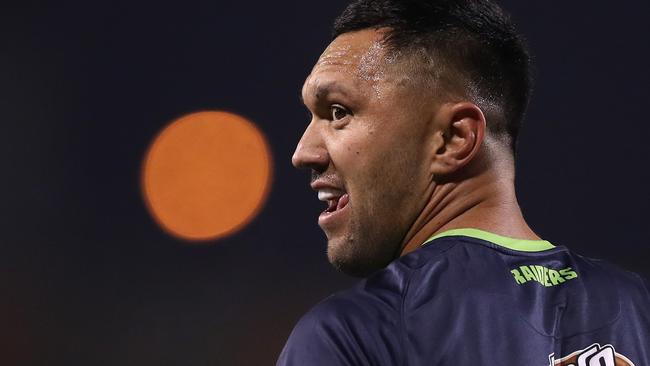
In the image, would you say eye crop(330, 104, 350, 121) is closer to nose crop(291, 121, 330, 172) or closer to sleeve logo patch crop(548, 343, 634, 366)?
nose crop(291, 121, 330, 172)

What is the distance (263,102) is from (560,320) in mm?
2261

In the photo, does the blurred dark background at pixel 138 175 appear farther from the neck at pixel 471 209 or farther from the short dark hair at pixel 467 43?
the neck at pixel 471 209

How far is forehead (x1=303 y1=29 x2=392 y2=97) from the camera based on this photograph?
0.95 m

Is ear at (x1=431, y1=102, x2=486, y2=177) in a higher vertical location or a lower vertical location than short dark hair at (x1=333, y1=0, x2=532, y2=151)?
lower

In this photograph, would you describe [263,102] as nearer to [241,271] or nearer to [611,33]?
[241,271]

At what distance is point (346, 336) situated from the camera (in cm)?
75

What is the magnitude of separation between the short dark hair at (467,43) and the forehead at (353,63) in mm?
14

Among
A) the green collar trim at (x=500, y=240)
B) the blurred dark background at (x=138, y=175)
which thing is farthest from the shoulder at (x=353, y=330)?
the blurred dark background at (x=138, y=175)

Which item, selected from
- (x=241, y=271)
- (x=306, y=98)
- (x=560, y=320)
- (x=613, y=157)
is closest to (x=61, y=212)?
(x=241, y=271)

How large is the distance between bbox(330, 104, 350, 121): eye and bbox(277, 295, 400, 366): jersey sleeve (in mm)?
246

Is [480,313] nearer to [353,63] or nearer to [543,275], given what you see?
[543,275]

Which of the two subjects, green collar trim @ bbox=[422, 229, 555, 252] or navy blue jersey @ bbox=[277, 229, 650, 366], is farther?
green collar trim @ bbox=[422, 229, 555, 252]

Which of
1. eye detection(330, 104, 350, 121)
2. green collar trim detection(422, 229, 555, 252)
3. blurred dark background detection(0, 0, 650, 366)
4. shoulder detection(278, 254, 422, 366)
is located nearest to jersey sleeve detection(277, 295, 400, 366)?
shoulder detection(278, 254, 422, 366)

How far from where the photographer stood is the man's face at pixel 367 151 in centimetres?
93
